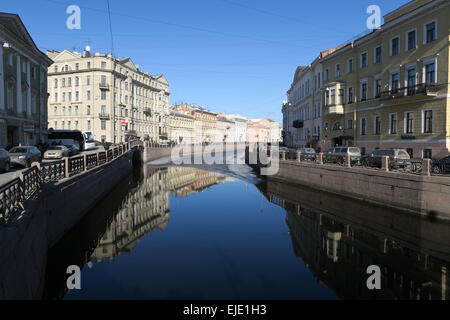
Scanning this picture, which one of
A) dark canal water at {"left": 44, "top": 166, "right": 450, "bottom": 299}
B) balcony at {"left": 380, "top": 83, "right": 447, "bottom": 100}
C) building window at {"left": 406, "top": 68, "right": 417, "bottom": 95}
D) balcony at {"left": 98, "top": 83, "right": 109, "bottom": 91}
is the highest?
balcony at {"left": 98, "top": 83, "right": 109, "bottom": 91}

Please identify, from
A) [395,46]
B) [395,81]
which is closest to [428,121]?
[395,81]

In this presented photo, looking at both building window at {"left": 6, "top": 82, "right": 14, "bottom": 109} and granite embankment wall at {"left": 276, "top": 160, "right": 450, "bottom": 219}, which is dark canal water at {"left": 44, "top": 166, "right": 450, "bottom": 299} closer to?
granite embankment wall at {"left": 276, "top": 160, "right": 450, "bottom": 219}

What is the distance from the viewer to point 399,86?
26.8 metres

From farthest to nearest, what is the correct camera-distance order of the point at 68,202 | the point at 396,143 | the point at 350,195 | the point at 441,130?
1. the point at 396,143
2. the point at 441,130
3. the point at 350,195
4. the point at 68,202

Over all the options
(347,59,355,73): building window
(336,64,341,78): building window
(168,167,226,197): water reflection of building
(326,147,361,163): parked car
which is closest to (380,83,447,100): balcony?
(326,147,361,163): parked car

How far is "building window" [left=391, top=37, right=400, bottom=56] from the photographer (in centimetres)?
2680

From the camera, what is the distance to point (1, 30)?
27.9 meters

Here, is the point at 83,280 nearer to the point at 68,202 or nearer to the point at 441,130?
the point at 68,202

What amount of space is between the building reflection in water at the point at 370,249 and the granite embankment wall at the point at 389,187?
1.73 feet

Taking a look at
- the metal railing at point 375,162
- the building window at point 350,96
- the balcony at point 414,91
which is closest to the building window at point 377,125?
the balcony at point 414,91

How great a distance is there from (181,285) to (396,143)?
2287cm

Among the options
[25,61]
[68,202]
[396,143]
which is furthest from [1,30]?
[396,143]

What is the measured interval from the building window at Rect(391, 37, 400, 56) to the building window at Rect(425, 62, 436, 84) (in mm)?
3560

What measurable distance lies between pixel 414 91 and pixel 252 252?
1859 cm
